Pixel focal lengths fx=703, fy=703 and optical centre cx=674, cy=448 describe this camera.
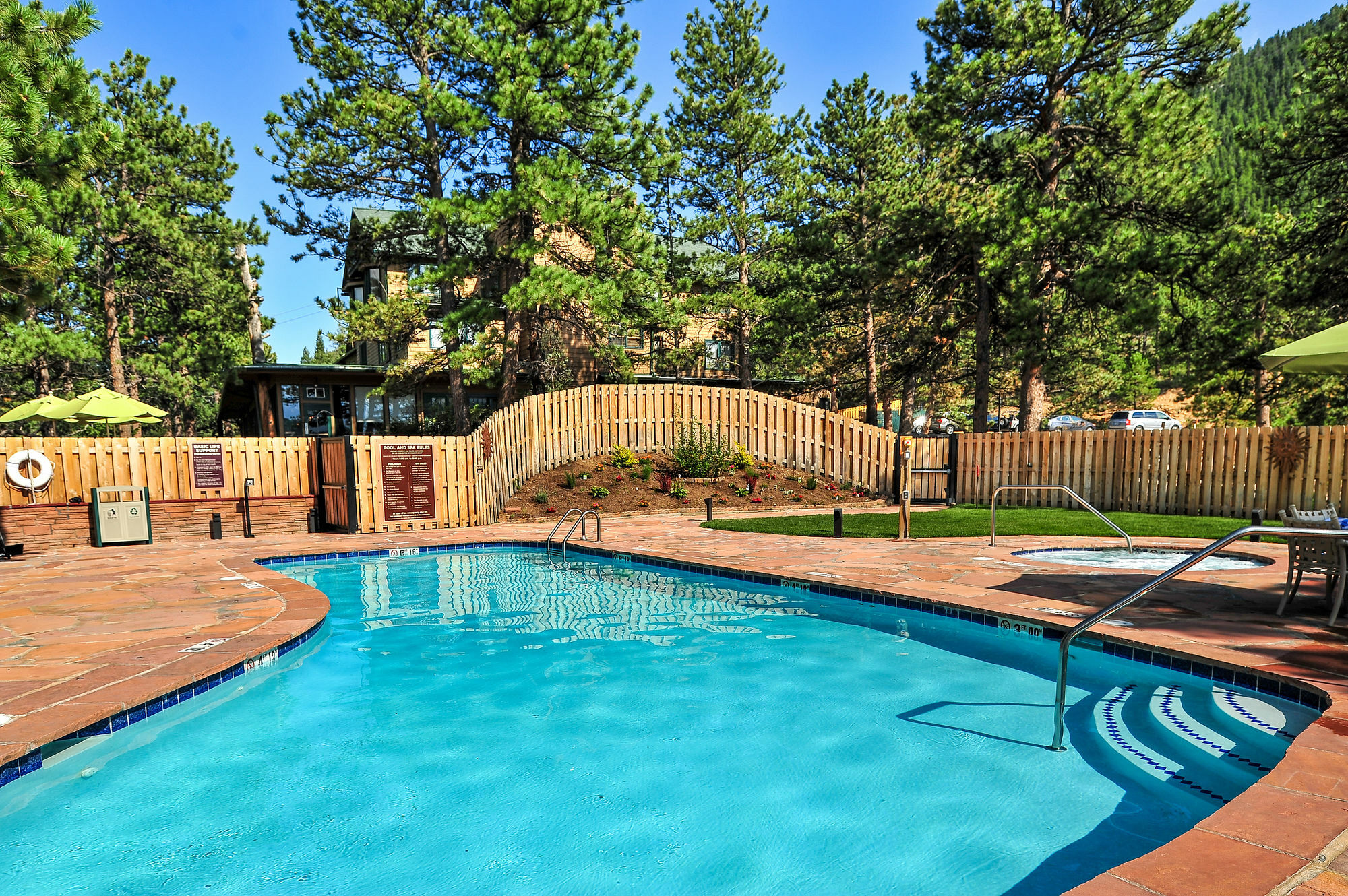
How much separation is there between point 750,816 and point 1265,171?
18349 millimetres

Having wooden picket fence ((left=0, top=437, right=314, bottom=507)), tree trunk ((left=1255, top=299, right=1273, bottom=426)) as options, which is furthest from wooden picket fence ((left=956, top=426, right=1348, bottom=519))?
wooden picket fence ((left=0, top=437, right=314, bottom=507))

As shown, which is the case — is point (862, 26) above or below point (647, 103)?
above

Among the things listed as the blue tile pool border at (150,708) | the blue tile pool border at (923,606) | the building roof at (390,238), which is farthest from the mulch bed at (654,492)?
the blue tile pool border at (150,708)

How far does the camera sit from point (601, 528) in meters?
12.9

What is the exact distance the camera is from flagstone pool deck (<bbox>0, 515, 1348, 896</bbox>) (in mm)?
2277

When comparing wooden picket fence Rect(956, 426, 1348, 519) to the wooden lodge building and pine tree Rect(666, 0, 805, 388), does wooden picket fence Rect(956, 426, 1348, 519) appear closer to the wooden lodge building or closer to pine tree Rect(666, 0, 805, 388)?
pine tree Rect(666, 0, 805, 388)

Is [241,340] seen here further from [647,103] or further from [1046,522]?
[1046,522]

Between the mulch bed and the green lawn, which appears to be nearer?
the green lawn

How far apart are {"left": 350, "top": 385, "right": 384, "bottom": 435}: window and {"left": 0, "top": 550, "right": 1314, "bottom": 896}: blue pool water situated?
64.8ft

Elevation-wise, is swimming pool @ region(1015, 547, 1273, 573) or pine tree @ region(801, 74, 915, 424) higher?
pine tree @ region(801, 74, 915, 424)

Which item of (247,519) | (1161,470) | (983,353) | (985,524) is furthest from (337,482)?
(1161,470)

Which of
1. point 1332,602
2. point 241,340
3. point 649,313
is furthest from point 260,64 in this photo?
point 1332,602

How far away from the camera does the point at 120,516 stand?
12.6 meters

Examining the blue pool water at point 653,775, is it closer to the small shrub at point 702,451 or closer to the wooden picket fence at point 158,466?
Answer: the wooden picket fence at point 158,466
